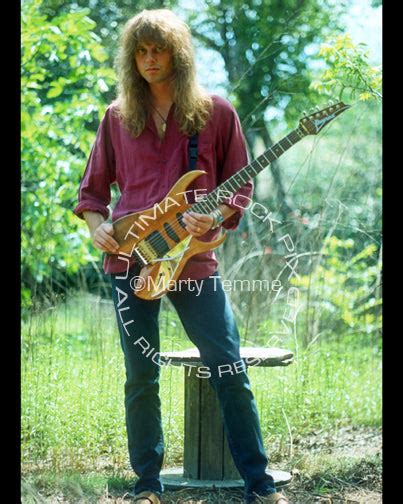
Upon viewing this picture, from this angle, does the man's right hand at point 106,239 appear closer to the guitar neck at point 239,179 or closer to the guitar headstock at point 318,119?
the guitar neck at point 239,179

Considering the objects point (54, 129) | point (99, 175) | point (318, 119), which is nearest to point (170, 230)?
point (99, 175)

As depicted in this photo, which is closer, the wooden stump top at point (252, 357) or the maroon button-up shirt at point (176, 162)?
the maroon button-up shirt at point (176, 162)

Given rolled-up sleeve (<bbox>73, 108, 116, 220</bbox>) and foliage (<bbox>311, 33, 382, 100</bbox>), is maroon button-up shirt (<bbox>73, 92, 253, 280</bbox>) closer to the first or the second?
rolled-up sleeve (<bbox>73, 108, 116, 220</bbox>)

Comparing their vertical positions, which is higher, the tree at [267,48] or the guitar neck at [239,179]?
the tree at [267,48]

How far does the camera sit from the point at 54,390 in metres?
5.04

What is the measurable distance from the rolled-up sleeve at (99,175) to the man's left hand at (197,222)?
0.39m

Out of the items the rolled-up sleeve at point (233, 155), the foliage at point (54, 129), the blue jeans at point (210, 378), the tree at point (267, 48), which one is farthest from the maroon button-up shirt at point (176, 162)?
the foliage at point (54, 129)

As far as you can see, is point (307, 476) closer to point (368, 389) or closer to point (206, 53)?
point (368, 389)

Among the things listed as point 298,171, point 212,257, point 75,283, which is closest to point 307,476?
point 212,257

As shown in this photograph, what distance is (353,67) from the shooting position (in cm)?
491

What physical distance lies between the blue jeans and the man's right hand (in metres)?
0.11

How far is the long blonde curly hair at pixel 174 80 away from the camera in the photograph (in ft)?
13.8

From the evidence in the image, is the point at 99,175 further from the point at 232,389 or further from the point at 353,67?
the point at 353,67

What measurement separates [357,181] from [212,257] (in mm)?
1443
